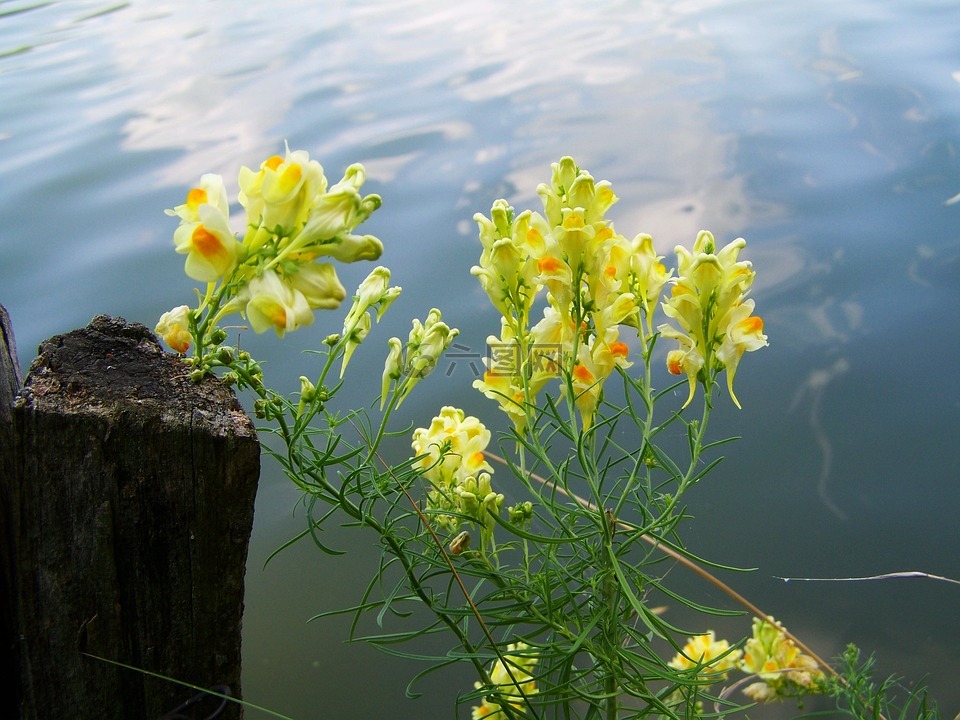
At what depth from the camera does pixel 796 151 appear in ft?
8.70

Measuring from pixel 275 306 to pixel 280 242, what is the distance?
57 mm

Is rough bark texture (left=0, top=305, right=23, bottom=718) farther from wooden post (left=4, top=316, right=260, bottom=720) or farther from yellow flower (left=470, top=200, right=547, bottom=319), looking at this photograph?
yellow flower (left=470, top=200, right=547, bottom=319)

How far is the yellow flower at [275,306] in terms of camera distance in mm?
610

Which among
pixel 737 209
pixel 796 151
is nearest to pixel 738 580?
pixel 737 209

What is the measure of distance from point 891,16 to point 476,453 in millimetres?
3227

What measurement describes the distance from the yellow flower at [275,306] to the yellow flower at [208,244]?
0.03 m

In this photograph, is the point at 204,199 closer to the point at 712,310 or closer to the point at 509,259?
the point at 509,259

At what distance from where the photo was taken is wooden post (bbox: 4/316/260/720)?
28.5 inches

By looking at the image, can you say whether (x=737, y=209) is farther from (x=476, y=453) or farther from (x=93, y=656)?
(x=93, y=656)


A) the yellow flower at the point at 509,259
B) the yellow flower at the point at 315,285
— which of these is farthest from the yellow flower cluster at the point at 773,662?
the yellow flower at the point at 315,285

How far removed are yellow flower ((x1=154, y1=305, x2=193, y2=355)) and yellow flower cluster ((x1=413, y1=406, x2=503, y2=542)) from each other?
26 cm

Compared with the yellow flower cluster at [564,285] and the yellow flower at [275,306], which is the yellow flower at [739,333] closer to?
the yellow flower cluster at [564,285]

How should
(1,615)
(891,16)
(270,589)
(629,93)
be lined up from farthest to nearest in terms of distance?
(891,16)
(629,93)
(270,589)
(1,615)

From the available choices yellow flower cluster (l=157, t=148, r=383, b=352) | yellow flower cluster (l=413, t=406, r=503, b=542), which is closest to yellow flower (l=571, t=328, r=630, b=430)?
yellow flower cluster (l=413, t=406, r=503, b=542)
